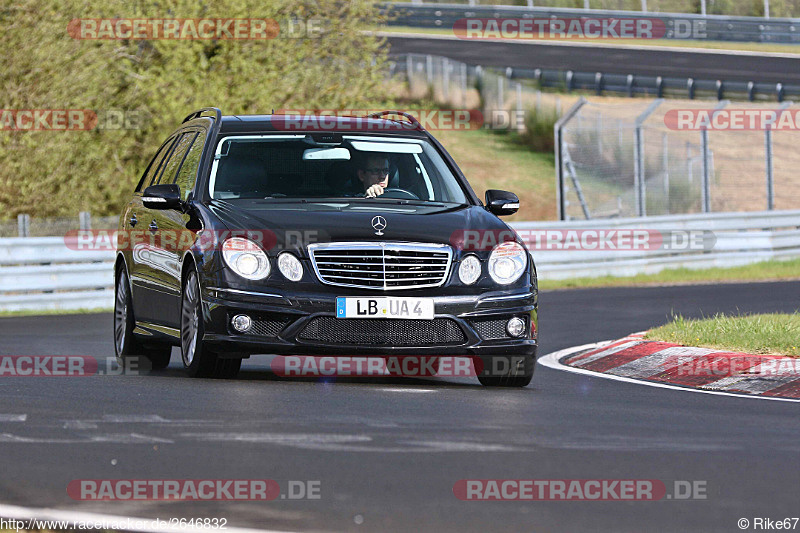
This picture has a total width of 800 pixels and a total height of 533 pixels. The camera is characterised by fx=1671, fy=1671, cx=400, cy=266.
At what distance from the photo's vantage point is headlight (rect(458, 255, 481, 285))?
10.9 metres

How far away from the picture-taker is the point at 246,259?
10.8m

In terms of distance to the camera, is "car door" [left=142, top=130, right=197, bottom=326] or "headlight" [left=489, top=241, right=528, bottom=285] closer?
"headlight" [left=489, top=241, right=528, bottom=285]

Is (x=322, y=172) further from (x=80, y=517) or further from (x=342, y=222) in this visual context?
(x=80, y=517)

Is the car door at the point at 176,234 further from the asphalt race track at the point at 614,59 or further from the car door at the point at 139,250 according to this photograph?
the asphalt race track at the point at 614,59

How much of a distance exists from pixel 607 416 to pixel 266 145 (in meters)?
3.84

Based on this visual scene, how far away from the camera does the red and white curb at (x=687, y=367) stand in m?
11.5

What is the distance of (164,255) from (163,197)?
656 mm

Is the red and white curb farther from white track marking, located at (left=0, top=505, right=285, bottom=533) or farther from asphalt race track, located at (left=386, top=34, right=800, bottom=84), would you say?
asphalt race track, located at (left=386, top=34, right=800, bottom=84)

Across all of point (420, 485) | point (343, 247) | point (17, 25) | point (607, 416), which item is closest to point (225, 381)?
point (343, 247)

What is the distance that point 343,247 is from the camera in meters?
10.8

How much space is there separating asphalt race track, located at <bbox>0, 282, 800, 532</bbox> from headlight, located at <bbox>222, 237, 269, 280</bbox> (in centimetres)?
78

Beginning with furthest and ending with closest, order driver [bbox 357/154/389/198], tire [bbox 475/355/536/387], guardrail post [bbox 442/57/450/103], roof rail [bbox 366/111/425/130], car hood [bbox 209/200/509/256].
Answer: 1. guardrail post [bbox 442/57/450/103]
2. roof rail [bbox 366/111/425/130]
3. driver [bbox 357/154/389/198]
4. tire [bbox 475/355/536/387]
5. car hood [bbox 209/200/509/256]

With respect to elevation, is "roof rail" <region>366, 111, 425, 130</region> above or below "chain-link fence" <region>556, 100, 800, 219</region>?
above

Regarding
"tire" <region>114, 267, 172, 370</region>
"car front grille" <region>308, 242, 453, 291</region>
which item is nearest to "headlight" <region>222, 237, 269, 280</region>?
"car front grille" <region>308, 242, 453, 291</region>
